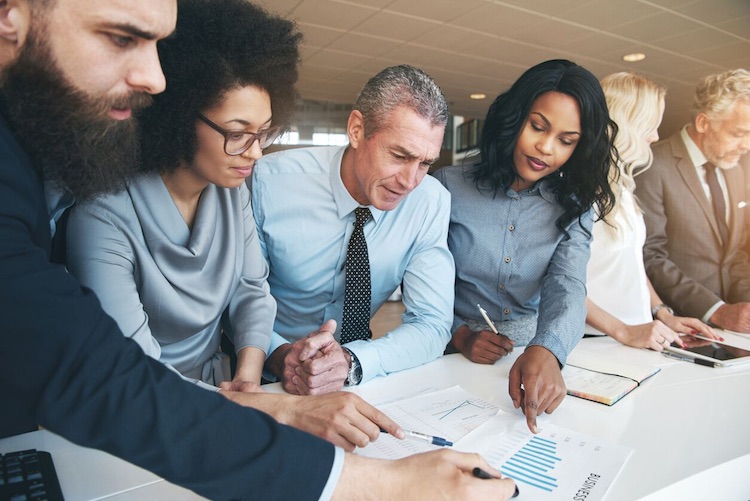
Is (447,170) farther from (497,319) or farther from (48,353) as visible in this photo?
(48,353)

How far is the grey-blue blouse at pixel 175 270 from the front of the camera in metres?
1.23

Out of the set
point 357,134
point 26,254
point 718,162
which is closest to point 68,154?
point 26,254

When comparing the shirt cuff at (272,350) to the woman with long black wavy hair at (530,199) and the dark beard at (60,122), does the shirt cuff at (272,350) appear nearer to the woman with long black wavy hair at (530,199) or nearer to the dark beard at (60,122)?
the woman with long black wavy hair at (530,199)

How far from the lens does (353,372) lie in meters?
1.40

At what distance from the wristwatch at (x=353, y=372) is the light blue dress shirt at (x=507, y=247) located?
773 millimetres

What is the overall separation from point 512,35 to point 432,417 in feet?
19.9

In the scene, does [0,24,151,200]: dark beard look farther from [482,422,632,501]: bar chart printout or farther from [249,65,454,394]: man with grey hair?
[482,422,632,501]: bar chart printout

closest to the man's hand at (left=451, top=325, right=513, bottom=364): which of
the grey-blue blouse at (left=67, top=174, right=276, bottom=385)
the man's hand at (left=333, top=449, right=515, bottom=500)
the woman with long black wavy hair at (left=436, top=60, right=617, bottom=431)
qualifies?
the woman with long black wavy hair at (left=436, top=60, right=617, bottom=431)

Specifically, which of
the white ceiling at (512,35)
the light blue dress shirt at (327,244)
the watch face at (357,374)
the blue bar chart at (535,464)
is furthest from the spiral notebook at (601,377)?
the white ceiling at (512,35)

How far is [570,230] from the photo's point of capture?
203 centimetres

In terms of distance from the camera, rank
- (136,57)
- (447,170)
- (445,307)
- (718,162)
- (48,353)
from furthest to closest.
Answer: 1. (718,162)
2. (447,170)
3. (445,307)
4. (136,57)
5. (48,353)

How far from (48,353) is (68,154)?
43 centimetres

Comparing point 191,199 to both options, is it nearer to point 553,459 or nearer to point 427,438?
point 427,438

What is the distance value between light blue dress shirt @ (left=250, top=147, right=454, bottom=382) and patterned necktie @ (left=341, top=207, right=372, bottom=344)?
47mm
